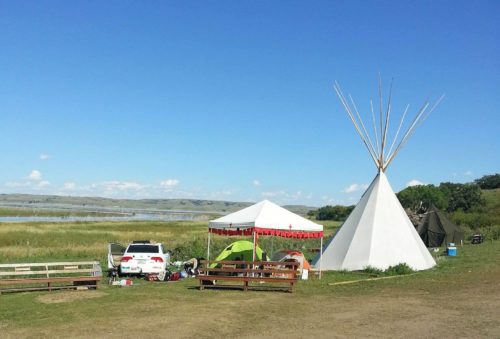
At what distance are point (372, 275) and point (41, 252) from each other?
65.6ft

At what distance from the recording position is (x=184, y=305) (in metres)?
12.7

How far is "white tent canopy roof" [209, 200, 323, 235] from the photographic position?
1800 cm

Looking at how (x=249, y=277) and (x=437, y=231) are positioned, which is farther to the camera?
(x=437, y=231)

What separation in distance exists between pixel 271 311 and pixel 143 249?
30.3 feet

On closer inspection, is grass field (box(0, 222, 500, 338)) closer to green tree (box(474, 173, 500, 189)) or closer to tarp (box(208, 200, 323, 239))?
tarp (box(208, 200, 323, 239))

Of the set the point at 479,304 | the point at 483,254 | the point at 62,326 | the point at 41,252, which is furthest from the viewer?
the point at 41,252

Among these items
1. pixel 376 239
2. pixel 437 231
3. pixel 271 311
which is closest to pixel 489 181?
pixel 437 231

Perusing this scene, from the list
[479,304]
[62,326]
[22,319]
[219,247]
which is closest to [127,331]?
[62,326]

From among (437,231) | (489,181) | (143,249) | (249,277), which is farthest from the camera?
(489,181)

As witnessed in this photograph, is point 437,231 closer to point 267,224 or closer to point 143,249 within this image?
point 267,224

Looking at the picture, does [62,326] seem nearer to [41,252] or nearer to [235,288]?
[235,288]

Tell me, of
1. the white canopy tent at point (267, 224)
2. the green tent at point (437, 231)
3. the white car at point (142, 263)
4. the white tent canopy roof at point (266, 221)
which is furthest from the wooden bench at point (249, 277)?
the green tent at point (437, 231)

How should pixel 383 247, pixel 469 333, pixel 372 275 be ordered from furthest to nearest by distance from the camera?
pixel 383 247
pixel 372 275
pixel 469 333

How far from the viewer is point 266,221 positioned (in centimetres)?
1806
